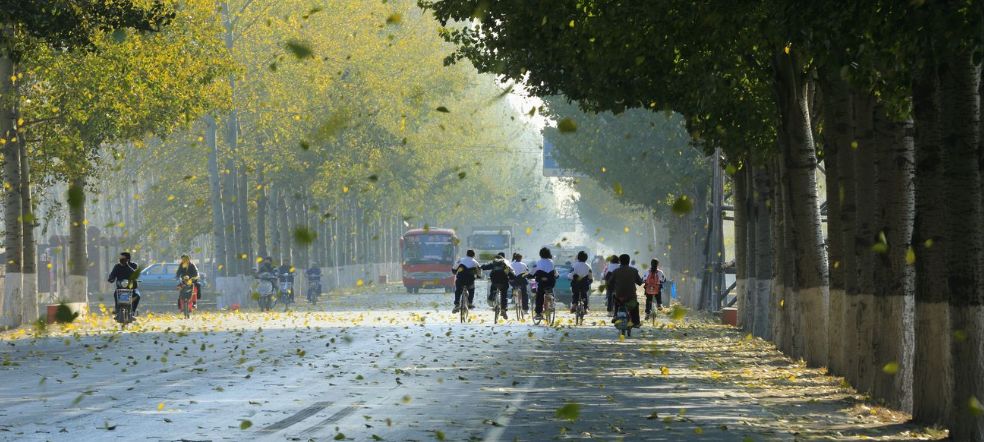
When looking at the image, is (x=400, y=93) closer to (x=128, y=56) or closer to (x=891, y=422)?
(x=128, y=56)

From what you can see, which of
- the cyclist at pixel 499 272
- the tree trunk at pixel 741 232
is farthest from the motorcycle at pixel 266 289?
the tree trunk at pixel 741 232

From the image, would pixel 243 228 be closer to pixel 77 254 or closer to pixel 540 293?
pixel 77 254

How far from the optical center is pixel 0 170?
42594mm

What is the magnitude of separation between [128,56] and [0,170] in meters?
8.15

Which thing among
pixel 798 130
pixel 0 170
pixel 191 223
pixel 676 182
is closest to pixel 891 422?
pixel 798 130

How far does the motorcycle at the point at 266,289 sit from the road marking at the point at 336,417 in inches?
1511

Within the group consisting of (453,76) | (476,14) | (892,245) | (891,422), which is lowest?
(891,422)

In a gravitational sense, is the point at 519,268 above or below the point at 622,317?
above

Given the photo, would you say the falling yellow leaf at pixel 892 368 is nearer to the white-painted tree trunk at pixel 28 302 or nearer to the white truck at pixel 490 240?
the white-painted tree trunk at pixel 28 302

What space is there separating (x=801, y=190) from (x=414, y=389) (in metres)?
8.04

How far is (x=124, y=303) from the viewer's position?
37.8m

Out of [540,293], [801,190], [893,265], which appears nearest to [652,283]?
[540,293]

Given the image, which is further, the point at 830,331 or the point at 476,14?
the point at 476,14

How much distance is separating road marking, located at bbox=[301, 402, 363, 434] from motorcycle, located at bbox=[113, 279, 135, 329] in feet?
72.7
